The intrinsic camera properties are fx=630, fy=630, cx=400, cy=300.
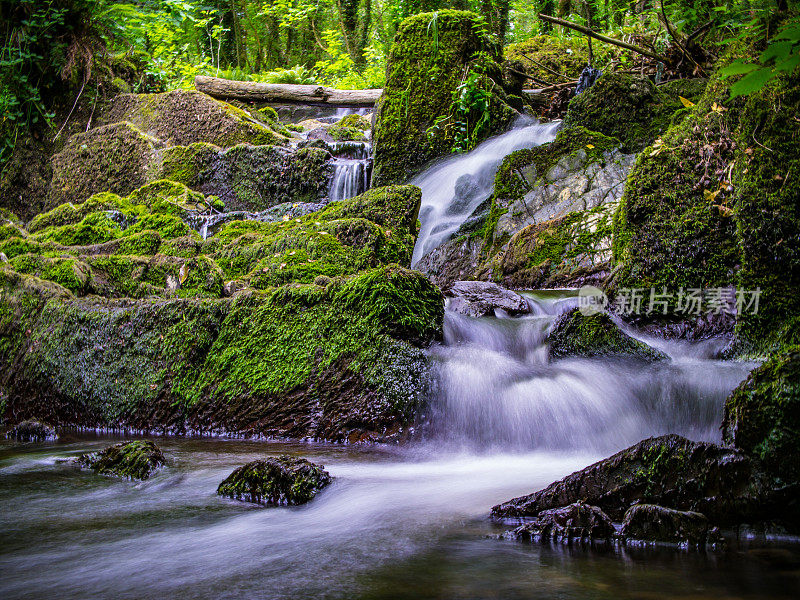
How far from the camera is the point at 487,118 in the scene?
421 inches

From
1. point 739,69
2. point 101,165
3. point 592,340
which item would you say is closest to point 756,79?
point 739,69

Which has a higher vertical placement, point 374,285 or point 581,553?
point 374,285

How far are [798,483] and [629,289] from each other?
315 cm

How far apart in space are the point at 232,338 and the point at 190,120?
837 centimetres

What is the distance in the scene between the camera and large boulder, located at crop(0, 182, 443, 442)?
452 cm

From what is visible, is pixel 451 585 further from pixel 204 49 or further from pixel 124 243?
pixel 204 49

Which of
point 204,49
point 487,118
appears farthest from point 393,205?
point 204,49

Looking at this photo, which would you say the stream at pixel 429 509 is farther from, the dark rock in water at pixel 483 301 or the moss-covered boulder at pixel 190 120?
the moss-covered boulder at pixel 190 120

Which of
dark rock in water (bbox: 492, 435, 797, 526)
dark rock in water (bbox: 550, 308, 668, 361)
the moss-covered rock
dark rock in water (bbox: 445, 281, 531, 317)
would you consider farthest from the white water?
dark rock in water (bbox: 492, 435, 797, 526)

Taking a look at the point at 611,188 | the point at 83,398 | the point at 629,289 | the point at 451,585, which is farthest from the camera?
the point at 611,188

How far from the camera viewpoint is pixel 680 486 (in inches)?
98.7

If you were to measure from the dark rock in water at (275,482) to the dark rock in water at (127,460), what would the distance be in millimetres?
634

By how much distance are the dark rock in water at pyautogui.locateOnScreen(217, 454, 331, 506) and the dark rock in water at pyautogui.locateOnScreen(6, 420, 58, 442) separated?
223 cm

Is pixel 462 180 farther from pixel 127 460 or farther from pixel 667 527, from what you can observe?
pixel 667 527
